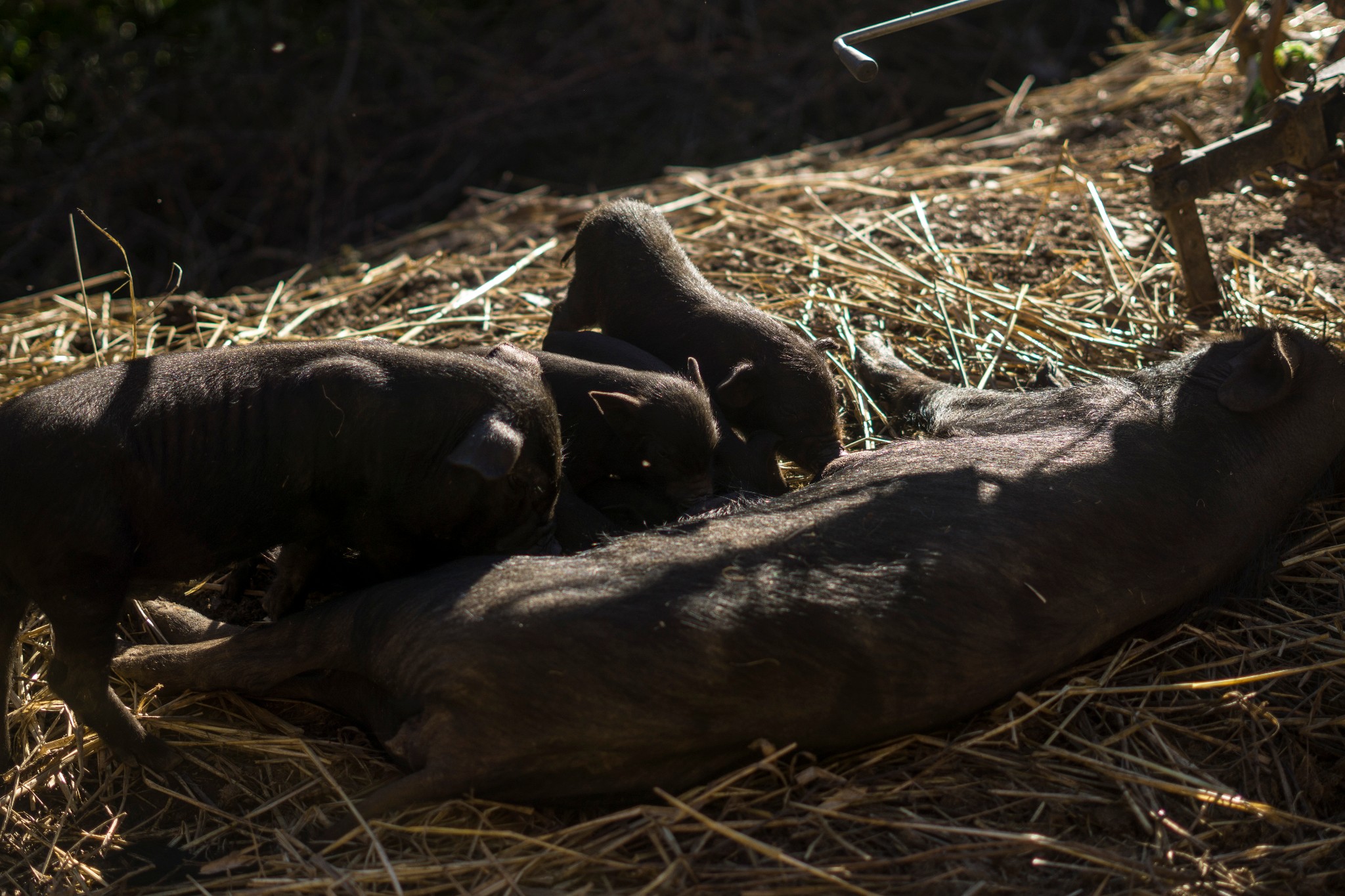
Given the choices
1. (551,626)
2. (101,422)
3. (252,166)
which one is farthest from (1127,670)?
(252,166)

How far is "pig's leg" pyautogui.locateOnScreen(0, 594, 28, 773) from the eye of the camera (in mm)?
3232

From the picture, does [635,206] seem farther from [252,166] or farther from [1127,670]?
[252,166]

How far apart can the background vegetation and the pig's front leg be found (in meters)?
4.61

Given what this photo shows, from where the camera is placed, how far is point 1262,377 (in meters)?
3.62

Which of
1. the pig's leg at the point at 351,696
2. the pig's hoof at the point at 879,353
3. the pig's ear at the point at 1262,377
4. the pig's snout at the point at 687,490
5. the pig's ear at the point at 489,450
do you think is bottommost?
the pig's leg at the point at 351,696

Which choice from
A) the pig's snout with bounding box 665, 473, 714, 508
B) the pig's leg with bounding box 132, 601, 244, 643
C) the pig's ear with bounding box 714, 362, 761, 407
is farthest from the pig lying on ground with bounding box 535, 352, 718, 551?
the pig's leg with bounding box 132, 601, 244, 643

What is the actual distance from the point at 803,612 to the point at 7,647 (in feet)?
7.64

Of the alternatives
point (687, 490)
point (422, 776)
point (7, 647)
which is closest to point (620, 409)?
point (687, 490)

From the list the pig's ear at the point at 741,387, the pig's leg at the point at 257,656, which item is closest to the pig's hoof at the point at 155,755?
the pig's leg at the point at 257,656

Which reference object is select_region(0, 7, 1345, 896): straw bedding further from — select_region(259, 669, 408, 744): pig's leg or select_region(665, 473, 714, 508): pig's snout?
select_region(665, 473, 714, 508): pig's snout

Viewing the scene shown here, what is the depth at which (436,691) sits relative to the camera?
2820mm

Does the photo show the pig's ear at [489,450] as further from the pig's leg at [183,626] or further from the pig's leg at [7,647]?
the pig's leg at [7,647]

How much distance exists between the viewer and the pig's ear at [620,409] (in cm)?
388

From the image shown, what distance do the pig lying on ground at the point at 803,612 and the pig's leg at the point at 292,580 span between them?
0.86ft
